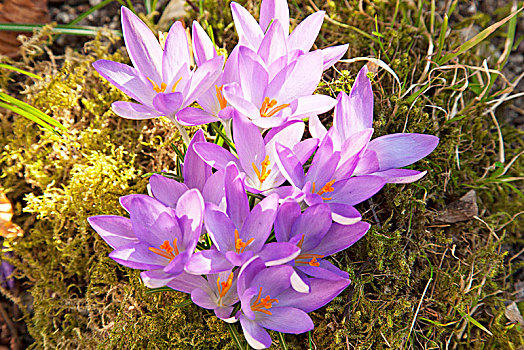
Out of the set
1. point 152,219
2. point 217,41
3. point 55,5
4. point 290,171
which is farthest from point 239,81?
point 55,5

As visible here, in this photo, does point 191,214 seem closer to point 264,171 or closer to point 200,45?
point 264,171

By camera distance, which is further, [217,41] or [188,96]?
[217,41]

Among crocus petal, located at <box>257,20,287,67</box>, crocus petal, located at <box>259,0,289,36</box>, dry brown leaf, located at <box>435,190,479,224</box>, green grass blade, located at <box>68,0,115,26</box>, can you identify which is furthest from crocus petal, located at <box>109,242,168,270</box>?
green grass blade, located at <box>68,0,115,26</box>

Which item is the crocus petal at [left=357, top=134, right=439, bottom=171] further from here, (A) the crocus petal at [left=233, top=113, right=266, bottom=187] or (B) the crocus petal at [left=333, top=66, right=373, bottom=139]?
(A) the crocus petal at [left=233, top=113, right=266, bottom=187]

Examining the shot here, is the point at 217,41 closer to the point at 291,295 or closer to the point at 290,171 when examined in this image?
the point at 290,171

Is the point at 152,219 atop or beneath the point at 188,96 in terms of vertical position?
beneath

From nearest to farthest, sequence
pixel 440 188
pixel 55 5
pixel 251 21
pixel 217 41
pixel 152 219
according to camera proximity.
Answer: pixel 152 219 → pixel 251 21 → pixel 440 188 → pixel 217 41 → pixel 55 5

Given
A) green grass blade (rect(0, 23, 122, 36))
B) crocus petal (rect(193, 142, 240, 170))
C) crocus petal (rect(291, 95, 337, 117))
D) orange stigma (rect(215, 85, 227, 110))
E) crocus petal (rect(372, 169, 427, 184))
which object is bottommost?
crocus petal (rect(372, 169, 427, 184))

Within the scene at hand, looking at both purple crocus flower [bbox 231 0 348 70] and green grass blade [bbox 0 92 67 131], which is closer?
purple crocus flower [bbox 231 0 348 70]
